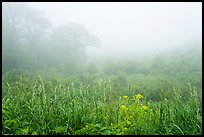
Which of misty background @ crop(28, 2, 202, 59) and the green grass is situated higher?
misty background @ crop(28, 2, 202, 59)

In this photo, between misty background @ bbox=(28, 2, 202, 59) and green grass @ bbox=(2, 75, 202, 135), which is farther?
misty background @ bbox=(28, 2, 202, 59)

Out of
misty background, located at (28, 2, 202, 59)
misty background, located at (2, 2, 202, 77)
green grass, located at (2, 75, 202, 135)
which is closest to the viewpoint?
green grass, located at (2, 75, 202, 135)

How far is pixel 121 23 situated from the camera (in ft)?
117

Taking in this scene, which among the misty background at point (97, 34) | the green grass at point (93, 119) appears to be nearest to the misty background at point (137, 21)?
the misty background at point (97, 34)

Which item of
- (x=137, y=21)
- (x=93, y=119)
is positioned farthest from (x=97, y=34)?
(x=93, y=119)

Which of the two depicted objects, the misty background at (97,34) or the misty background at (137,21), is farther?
the misty background at (137,21)

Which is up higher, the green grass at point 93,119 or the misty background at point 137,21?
the misty background at point 137,21

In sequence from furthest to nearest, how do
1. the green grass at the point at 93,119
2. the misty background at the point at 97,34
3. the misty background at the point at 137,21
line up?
the misty background at the point at 137,21
the misty background at the point at 97,34
the green grass at the point at 93,119

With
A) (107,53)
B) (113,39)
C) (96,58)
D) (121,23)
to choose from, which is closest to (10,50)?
(96,58)

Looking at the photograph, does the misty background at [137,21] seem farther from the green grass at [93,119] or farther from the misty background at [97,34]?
the green grass at [93,119]

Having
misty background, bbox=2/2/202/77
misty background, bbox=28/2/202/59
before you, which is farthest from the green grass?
misty background, bbox=28/2/202/59

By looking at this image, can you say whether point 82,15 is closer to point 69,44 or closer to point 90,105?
point 69,44

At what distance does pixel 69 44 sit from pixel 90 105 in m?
20.8

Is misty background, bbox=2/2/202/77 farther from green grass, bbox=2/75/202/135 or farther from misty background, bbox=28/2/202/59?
green grass, bbox=2/75/202/135
